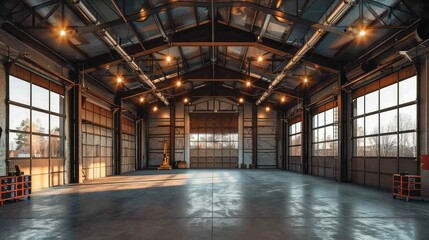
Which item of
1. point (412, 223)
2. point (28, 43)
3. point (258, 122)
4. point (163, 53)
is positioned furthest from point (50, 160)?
point (258, 122)

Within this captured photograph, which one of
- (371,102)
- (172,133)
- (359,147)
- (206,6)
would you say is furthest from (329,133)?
(172,133)

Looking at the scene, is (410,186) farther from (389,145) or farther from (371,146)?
(371,146)

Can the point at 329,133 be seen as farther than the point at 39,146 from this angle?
Yes

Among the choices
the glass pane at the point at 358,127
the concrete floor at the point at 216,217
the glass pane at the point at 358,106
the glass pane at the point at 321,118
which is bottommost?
the concrete floor at the point at 216,217

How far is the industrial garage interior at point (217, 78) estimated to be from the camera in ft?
29.5

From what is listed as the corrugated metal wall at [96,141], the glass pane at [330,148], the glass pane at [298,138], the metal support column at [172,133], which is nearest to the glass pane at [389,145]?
the glass pane at [330,148]

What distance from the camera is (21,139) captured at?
15.1 meters

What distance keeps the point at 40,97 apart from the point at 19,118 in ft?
7.27

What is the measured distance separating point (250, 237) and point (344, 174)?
588 inches

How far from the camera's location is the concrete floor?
289 inches

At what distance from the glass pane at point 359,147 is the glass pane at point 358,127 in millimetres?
Answer: 342

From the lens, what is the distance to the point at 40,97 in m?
16.9

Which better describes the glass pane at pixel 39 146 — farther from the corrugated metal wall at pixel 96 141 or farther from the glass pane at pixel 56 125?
the corrugated metal wall at pixel 96 141

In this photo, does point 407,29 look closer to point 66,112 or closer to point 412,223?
point 412,223
